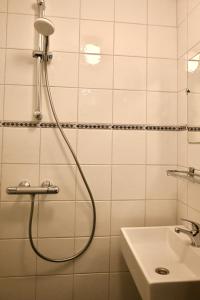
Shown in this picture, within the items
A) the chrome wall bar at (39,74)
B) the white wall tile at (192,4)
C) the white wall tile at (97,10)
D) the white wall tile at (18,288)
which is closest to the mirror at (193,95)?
the white wall tile at (192,4)

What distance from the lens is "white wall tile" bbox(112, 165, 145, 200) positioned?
1527mm

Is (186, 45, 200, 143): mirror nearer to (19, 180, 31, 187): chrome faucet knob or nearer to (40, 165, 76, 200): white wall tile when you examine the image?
(40, 165, 76, 200): white wall tile

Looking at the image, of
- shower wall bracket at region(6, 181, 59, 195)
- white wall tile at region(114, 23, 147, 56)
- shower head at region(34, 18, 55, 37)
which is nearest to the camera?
shower head at region(34, 18, 55, 37)

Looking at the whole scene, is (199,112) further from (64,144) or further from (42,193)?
(42,193)

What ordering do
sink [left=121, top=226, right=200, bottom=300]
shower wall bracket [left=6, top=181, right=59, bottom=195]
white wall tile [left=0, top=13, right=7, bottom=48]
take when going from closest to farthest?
1. sink [left=121, top=226, right=200, bottom=300]
2. shower wall bracket [left=6, top=181, right=59, bottom=195]
3. white wall tile [left=0, top=13, right=7, bottom=48]

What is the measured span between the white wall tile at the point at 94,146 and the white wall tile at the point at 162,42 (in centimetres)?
68

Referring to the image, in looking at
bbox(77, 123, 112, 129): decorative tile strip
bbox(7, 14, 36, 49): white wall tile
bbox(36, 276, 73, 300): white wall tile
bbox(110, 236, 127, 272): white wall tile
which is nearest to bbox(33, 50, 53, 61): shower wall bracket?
bbox(7, 14, 36, 49): white wall tile

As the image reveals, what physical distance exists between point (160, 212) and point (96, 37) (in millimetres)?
1306

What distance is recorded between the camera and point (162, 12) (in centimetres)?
159

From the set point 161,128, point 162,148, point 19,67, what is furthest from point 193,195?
point 19,67

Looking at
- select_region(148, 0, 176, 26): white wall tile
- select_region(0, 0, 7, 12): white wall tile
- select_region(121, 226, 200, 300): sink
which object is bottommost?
select_region(121, 226, 200, 300): sink

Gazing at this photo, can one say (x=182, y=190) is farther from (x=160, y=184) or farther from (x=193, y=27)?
(x=193, y=27)

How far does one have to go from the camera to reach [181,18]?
1.54m

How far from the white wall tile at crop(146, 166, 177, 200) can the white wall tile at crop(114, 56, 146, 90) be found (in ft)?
1.95
